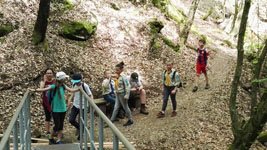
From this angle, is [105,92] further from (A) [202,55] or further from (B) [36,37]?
(B) [36,37]

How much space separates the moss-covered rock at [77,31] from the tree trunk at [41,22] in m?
1.20

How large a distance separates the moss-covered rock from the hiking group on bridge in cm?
367

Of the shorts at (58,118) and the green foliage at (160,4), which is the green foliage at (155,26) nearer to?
the green foliage at (160,4)

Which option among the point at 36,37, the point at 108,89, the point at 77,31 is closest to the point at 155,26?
the point at 77,31

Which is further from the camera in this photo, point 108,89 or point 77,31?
point 77,31

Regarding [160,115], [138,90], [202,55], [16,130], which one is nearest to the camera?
[16,130]

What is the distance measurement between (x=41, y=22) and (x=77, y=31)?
1882 millimetres

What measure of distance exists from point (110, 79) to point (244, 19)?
4.38m

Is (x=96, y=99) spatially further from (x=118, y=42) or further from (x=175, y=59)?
(x=175, y=59)

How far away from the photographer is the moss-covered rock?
12.6 meters

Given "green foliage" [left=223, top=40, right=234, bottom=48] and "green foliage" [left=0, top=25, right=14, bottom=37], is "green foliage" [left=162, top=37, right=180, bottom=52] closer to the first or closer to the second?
"green foliage" [left=223, top=40, right=234, bottom=48]

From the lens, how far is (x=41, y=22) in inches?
443

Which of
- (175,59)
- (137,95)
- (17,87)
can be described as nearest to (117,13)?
(175,59)

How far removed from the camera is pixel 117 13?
16078 mm
